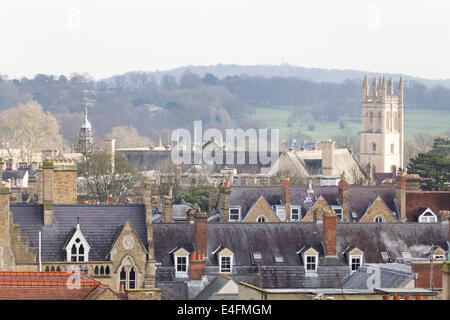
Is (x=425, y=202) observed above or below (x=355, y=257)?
above

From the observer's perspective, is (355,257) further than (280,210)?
No

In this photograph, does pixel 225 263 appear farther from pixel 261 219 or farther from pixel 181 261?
pixel 261 219

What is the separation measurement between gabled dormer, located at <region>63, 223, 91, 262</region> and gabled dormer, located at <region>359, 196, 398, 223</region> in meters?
25.1

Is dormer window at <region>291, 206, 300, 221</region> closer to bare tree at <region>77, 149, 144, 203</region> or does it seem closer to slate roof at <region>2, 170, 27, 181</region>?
bare tree at <region>77, 149, 144, 203</region>

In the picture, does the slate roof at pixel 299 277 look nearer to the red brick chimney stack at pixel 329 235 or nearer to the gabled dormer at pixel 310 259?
the gabled dormer at pixel 310 259

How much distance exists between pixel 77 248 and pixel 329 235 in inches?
384

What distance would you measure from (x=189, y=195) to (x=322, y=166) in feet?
178

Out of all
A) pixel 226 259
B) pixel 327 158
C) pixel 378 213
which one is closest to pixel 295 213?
pixel 378 213

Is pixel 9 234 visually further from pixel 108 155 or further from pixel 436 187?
pixel 108 155

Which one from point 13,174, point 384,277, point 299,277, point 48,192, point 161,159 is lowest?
point 161,159

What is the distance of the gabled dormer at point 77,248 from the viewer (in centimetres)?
4266

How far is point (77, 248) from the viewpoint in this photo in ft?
141

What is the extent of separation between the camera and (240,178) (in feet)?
431
